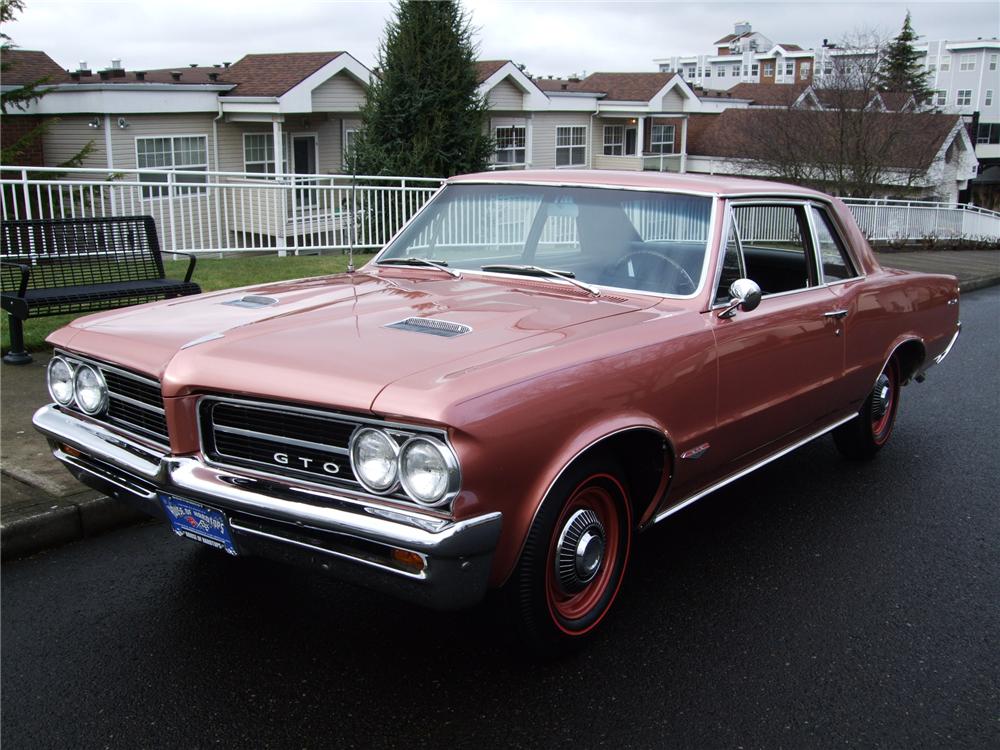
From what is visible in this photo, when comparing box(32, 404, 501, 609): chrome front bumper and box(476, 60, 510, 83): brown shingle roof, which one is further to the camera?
box(476, 60, 510, 83): brown shingle roof

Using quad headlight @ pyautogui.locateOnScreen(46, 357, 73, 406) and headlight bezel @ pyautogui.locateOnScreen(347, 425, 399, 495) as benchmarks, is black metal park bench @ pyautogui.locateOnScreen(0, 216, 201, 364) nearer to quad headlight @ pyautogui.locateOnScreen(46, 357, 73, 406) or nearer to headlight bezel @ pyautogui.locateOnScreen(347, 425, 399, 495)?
quad headlight @ pyautogui.locateOnScreen(46, 357, 73, 406)

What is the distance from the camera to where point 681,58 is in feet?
361

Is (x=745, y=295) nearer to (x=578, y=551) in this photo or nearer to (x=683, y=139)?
(x=578, y=551)

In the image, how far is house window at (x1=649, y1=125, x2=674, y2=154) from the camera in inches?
1911

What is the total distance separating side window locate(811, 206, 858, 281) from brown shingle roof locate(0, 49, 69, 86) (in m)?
21.2

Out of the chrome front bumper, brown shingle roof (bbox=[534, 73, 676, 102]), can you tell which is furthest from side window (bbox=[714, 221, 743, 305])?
brown shingle roof (bbox=[534, 73, 676, 102])

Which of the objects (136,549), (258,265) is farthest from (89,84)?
(136,549)

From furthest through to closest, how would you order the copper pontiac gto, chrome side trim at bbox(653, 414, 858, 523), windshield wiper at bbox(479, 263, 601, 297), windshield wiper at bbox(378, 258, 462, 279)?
windshield wiper at bbox(378, 258, 462, 279), windshield wiper at bbox(479, 263, 601, 297), chrome side trim at bbox(653, 414, 858, 523), the copper pontiac gto

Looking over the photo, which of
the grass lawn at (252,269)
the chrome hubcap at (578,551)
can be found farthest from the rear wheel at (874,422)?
the grass lawn at (252,269)

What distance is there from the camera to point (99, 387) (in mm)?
3814

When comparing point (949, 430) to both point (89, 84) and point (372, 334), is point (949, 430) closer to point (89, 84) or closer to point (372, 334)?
point (372, 334)

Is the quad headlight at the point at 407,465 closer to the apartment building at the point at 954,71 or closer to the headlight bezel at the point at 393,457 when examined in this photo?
the headlight bezel at the point at 393,457

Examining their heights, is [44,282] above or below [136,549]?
above

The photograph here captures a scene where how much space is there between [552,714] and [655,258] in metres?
2.12
